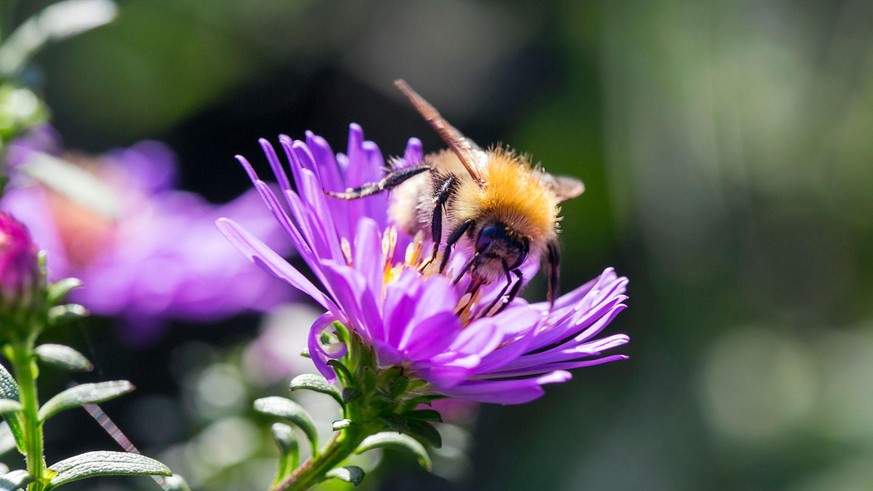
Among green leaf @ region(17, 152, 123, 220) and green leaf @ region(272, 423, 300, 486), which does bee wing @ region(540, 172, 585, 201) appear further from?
green leaf @ region(17, 152, 123, 220)

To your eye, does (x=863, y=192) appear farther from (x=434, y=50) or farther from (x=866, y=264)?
(x=434, y=50)

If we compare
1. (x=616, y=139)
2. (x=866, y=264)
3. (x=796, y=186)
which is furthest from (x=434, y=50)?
(x=866, y=264)

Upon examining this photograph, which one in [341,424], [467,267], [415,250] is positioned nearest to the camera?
[341,424]

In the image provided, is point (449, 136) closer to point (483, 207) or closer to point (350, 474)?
point (483, 207)

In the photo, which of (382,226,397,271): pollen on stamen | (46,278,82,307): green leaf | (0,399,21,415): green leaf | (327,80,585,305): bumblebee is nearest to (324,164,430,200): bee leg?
(327,80,585,305): bumblebee

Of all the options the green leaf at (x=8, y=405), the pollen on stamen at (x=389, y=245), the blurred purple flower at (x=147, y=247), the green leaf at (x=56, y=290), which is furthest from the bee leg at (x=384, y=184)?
the blurred purple flower at (x=147, y=247)

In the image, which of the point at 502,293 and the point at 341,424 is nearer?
the point at 341,424

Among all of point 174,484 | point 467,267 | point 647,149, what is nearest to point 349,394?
point 174,484
